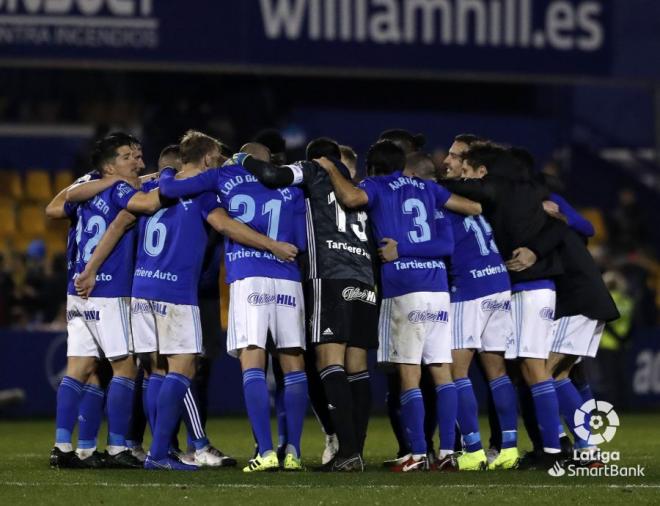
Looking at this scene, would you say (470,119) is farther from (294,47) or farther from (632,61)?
(294,47)

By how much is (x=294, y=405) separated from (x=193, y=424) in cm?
99

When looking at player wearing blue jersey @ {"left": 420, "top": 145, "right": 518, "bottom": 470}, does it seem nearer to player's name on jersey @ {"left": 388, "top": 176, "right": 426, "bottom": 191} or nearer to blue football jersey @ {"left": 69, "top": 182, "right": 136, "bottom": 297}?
player's name on jersey @ {"left": 388, "top": 176, "right": 426, "bottom": 191}

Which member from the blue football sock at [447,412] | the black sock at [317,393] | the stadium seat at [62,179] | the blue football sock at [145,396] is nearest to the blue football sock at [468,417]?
the blue football sock at [447,412]

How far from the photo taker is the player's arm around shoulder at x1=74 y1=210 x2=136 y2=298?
8.91m

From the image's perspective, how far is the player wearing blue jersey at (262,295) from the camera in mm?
8438

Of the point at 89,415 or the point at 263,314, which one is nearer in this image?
the point at 263,314

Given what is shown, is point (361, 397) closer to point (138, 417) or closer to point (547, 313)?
point (547, 313)

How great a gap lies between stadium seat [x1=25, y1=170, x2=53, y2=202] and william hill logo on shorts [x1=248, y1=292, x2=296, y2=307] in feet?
36.6

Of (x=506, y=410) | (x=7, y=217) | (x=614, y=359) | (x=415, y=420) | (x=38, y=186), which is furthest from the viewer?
(x=38, y=186)

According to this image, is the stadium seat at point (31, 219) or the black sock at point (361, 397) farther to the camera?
the stadium seat at point (31, 219)

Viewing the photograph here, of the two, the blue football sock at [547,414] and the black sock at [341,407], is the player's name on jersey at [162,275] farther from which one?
the blue football sock at [547,414]

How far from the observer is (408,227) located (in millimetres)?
8883

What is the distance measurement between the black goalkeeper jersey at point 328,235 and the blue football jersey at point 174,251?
1.91 feet

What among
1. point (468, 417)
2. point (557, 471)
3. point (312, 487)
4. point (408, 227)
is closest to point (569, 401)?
point (468, 417)
